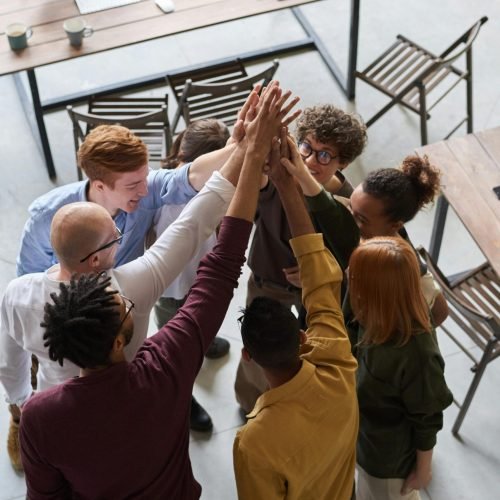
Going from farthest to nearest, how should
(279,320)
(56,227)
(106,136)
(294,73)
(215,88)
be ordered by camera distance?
1. (294,73)
2. (215,88)
3. (106,136)
4. (56,227)
5. (279,320)

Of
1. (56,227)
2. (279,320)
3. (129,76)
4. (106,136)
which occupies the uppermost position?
(129,76)

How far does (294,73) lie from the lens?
17.3 ft

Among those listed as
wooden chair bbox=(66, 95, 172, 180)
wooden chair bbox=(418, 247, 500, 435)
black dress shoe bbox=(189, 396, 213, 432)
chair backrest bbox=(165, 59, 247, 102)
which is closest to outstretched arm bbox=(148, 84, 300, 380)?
wooden chair bbox=(418, 247, 500, 435)

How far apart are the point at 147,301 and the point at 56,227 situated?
34 cm

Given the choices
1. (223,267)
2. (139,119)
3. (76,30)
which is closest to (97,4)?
(76,30)

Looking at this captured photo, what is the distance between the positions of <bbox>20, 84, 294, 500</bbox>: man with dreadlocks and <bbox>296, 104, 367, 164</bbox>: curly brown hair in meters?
0.86

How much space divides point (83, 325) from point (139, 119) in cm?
243

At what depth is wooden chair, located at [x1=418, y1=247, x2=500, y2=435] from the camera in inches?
124

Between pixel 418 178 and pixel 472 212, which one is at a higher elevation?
pixel 418 178

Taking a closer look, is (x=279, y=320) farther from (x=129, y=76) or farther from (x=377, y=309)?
(x=129, y=76)

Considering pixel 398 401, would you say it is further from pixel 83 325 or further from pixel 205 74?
pixel 205 74

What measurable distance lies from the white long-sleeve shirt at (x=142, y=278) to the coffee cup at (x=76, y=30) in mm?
2392

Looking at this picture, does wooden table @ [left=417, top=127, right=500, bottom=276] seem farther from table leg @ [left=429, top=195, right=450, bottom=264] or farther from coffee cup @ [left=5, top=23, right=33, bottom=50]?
coffee cup @ [left=5, top=23, right=33, bottom=50]

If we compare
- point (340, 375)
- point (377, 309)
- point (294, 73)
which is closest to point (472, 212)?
point (377, 309)
